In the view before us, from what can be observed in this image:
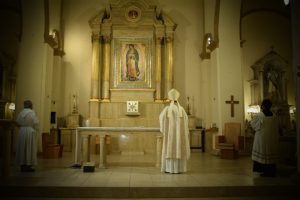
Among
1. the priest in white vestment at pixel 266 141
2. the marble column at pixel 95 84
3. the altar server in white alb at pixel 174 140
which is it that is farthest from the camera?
the marble column at pixel 95 84

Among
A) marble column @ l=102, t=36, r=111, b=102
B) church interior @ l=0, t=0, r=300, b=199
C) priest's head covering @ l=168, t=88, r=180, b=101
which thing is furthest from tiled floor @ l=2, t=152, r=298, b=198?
marble column @ l=102, t=36, r=111, b=102

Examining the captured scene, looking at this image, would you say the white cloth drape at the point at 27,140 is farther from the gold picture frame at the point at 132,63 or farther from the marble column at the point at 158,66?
the marble column at the point at 158,66

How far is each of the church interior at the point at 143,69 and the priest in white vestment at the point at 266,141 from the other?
8.38ft

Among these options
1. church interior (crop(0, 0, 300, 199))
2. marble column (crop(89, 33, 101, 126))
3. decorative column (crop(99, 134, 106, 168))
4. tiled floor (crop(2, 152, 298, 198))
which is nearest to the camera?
tiled floor (crop(2, 152, 298, 198))

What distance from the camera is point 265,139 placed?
6918 millimetres

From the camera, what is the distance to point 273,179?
6.48 metres

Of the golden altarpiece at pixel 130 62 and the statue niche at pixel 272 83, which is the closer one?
the golden altarpiece at pixel 130 62

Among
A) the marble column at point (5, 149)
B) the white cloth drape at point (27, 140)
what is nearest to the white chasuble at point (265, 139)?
the white cloth drape at point (27, 140)

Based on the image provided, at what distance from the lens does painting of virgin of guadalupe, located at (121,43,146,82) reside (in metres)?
13.6

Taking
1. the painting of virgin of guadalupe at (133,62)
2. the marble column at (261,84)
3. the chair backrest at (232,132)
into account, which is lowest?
the chair backrest at (232,132)

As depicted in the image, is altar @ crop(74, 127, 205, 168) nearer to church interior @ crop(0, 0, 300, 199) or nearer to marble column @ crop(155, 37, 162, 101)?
church interior @ crop(0, 0, 300, 199)

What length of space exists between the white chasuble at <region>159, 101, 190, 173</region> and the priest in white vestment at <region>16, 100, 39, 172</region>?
3007 millimetres

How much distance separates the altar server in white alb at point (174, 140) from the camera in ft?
23.9

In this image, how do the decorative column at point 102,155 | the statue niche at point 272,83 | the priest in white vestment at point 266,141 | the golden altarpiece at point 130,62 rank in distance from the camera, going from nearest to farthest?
the priest in white vestment at point 266,141 → the decorative column at point 102,155 → the golden altarpiece at point 130,62 → the statue niche at point 272,83
